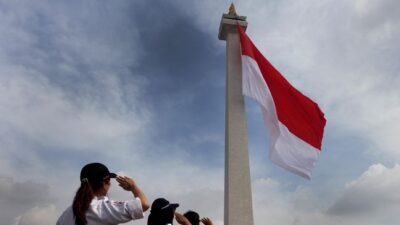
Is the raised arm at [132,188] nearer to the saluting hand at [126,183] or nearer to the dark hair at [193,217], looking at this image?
the saluting hand at [126,183]

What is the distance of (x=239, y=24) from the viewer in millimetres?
11328

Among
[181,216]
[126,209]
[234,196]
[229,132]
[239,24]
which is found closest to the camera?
[126,209]

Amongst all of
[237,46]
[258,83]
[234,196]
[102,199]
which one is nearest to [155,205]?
[102,199]

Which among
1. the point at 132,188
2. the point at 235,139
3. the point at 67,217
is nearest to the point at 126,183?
the point at 132,188

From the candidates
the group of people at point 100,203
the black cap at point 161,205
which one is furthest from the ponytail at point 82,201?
the black cap at point 161,205

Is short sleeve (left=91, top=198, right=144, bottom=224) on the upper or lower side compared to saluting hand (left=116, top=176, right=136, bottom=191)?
lower

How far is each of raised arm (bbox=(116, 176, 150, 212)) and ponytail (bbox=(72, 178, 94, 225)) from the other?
0.73 feet

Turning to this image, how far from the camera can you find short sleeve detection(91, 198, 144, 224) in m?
2.82

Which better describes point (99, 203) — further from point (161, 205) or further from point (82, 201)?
point (161, 205)

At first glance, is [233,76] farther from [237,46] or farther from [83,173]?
[83,173]

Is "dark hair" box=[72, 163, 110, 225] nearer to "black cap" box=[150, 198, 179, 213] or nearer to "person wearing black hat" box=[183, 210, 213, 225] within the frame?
"black cap" box=[150, 198, 179, 213]

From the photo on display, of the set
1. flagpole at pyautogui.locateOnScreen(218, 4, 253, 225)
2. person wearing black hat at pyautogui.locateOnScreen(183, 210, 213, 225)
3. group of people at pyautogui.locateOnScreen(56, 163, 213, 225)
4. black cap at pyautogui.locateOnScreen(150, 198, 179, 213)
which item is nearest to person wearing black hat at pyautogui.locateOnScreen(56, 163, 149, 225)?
group of people at pyautogui.locateOnScreen(56, 163, 213, 225)

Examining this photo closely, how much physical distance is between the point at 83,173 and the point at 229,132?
693cm

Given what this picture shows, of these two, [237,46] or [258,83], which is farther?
[237,46]
